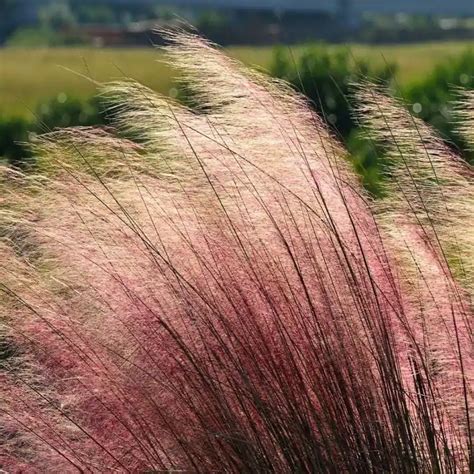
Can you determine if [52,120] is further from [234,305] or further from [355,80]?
[234,305]

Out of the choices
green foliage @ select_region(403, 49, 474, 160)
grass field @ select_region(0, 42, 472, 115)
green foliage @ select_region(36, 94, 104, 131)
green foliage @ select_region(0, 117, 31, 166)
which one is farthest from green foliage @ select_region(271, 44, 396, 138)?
grass field @ select_region(0, 42, 472, 115)

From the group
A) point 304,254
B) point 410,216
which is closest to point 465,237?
point 410,216

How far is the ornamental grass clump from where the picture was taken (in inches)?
118

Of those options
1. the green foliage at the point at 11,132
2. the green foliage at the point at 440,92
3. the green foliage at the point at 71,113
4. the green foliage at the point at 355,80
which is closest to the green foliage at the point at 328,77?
the green foliage at the point at 355,80

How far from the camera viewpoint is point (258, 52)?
24734 millimetres

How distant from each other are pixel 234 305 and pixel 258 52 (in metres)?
22.1

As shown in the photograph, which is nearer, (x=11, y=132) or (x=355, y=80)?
(x=355, y=80)

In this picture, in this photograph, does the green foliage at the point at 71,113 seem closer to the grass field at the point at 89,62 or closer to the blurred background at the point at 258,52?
the blurred background at the point at 258,52

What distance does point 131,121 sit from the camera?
3.48m

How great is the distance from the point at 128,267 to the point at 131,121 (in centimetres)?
55

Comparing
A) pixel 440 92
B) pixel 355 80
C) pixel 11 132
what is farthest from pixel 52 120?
pixel 440 92

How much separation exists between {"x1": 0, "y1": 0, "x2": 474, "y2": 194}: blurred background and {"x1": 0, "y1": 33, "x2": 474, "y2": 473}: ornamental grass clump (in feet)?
0.76

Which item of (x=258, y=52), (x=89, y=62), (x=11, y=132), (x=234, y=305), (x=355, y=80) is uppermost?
(x=234, y=305)

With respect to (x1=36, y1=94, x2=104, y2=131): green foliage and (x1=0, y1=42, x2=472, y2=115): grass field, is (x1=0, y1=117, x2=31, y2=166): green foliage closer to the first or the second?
(x1=36, y1=94, x2=104, y2=131): green foliage
